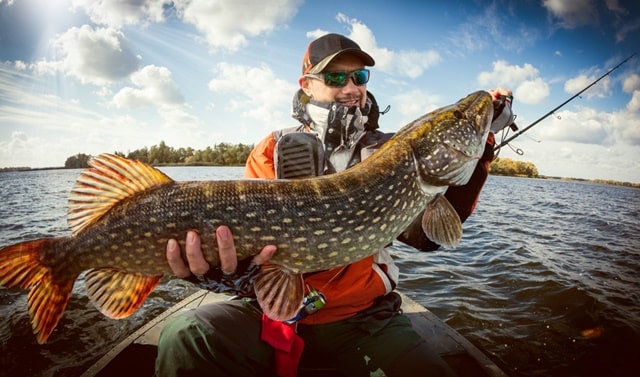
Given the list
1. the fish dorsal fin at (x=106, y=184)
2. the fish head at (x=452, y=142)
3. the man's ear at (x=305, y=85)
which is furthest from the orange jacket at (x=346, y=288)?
the man's ear at (x=305, y=85)

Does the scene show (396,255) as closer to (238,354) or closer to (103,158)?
(238,354)

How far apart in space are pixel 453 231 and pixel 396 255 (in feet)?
18.0

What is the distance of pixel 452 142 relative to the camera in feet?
7.04

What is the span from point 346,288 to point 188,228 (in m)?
1.13

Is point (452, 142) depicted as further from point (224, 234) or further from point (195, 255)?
point (195, 255)

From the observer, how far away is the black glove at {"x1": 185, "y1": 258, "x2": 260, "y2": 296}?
5.84 feet

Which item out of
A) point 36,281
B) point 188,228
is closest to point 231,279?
point 188,228

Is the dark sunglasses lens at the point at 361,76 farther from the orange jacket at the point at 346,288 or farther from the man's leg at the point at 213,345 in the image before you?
the man's leg at the point at 213,345

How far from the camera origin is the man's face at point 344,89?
2.77 meters

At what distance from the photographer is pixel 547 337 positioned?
163 inches

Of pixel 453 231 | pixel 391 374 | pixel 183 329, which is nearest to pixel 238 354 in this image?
pixel 183 329

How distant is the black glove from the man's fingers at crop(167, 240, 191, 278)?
10 centimetres

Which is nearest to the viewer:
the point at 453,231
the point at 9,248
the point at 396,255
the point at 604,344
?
the point at 9,248

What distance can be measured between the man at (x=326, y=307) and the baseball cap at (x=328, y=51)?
0.01 meters
